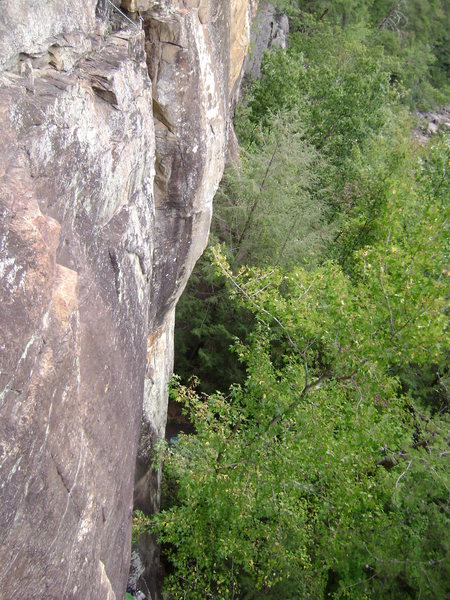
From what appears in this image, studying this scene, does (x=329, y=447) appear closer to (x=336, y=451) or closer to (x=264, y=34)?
(x=336, y=451)

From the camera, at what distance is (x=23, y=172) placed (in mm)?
3469

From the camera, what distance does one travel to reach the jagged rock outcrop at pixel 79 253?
3.36m

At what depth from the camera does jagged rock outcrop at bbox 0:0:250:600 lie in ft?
11.0

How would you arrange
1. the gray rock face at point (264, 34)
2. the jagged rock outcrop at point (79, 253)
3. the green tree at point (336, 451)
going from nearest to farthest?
the jagged rock outcrop at point (79, 253)
the green tree at point (336, 451)
the gray rock face at point (264, 34)

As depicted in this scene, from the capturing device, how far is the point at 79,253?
418cm

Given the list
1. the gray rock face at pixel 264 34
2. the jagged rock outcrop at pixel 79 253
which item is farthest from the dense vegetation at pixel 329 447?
the gray rock face at pixel 264 34

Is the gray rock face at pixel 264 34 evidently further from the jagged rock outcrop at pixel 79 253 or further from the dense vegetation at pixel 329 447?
the jagged rock outcrop at pixel 79 253

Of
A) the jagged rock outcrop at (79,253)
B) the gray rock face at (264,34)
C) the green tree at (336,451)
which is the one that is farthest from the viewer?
the gray rock face at (264,34)

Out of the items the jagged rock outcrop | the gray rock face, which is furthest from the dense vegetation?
the gray rock face

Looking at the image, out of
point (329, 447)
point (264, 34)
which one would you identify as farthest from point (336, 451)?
point (264, 34)

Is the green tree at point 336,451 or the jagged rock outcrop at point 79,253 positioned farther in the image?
the green tree at point 336,451

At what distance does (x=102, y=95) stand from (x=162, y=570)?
28.5ft

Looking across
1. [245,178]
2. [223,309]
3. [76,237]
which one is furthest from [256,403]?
[245,178]

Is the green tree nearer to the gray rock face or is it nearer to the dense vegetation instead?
the dense vegetation
